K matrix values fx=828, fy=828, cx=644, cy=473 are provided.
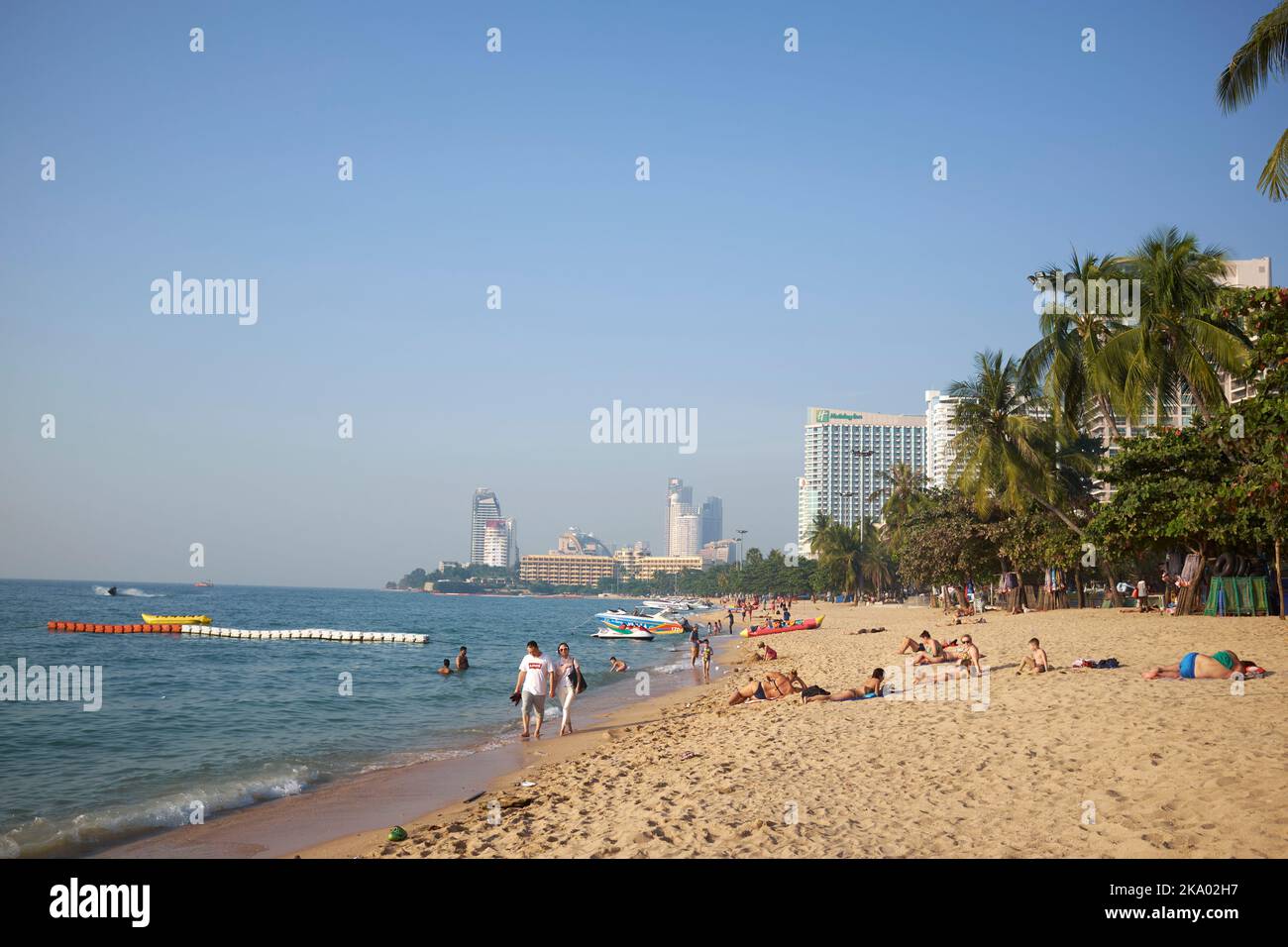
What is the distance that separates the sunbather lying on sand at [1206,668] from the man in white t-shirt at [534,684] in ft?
34.5

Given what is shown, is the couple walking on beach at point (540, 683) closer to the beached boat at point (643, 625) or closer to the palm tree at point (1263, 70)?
the palm tree at point (1263, 70)

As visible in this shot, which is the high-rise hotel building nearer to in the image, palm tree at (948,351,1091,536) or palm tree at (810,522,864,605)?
palm tree at (810,522,864,605)

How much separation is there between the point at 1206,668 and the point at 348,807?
1370 cm

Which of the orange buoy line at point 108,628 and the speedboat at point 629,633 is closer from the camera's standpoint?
the orange buoy line at point 108,628

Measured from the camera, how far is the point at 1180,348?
83.2 feet

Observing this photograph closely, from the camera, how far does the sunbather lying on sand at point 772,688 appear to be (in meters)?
17.7

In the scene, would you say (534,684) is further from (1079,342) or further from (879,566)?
(879,566)

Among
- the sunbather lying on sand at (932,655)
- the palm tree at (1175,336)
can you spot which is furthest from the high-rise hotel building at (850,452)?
the sunbather lying on sand at (932,655)

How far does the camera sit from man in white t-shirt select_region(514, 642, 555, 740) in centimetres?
1538

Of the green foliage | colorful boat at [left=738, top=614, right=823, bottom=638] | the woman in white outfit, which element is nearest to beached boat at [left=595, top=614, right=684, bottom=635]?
colorful boat at [left=738, top=614, right=823, bottom=638]

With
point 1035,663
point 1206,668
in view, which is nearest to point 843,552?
point 1035,663

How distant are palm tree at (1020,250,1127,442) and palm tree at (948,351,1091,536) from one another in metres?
2.65
